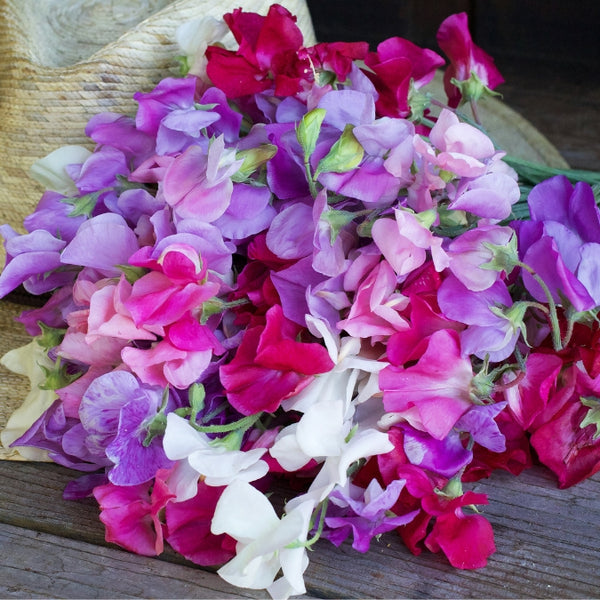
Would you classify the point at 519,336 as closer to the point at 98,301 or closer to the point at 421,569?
the point at 421,569

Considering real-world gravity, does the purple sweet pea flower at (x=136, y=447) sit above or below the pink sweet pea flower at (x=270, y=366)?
below

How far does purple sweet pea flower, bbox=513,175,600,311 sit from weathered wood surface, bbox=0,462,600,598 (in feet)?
0.60

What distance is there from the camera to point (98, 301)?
2.17 ft

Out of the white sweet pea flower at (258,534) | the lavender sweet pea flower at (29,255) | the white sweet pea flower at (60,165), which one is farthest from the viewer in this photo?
the white sweet pea flower at (60,165)

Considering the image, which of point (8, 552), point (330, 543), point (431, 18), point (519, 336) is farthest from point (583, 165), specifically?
point (8, 552)

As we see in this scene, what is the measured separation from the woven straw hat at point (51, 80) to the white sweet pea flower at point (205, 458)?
26 cm

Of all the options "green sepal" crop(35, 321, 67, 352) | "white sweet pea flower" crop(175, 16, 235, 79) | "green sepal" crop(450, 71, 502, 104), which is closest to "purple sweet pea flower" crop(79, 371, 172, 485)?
"green sepal" crop(35, 321, 67, 352)

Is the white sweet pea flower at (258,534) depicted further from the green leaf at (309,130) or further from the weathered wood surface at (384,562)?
the green leaf at (309,130)

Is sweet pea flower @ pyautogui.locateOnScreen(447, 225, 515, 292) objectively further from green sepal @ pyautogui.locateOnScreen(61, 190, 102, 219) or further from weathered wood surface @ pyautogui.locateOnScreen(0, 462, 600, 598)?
green sepal @ pyautogui.locateOnScreen(61, 190, 102, 219)

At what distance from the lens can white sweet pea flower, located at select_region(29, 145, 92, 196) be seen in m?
0.82

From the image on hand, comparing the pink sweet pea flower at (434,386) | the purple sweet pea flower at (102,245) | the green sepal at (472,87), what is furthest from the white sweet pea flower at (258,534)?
the green sepal at (472,87)

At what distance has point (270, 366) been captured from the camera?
2.09 ft

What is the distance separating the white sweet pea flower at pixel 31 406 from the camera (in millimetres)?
797

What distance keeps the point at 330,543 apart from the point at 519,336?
0.22 m
